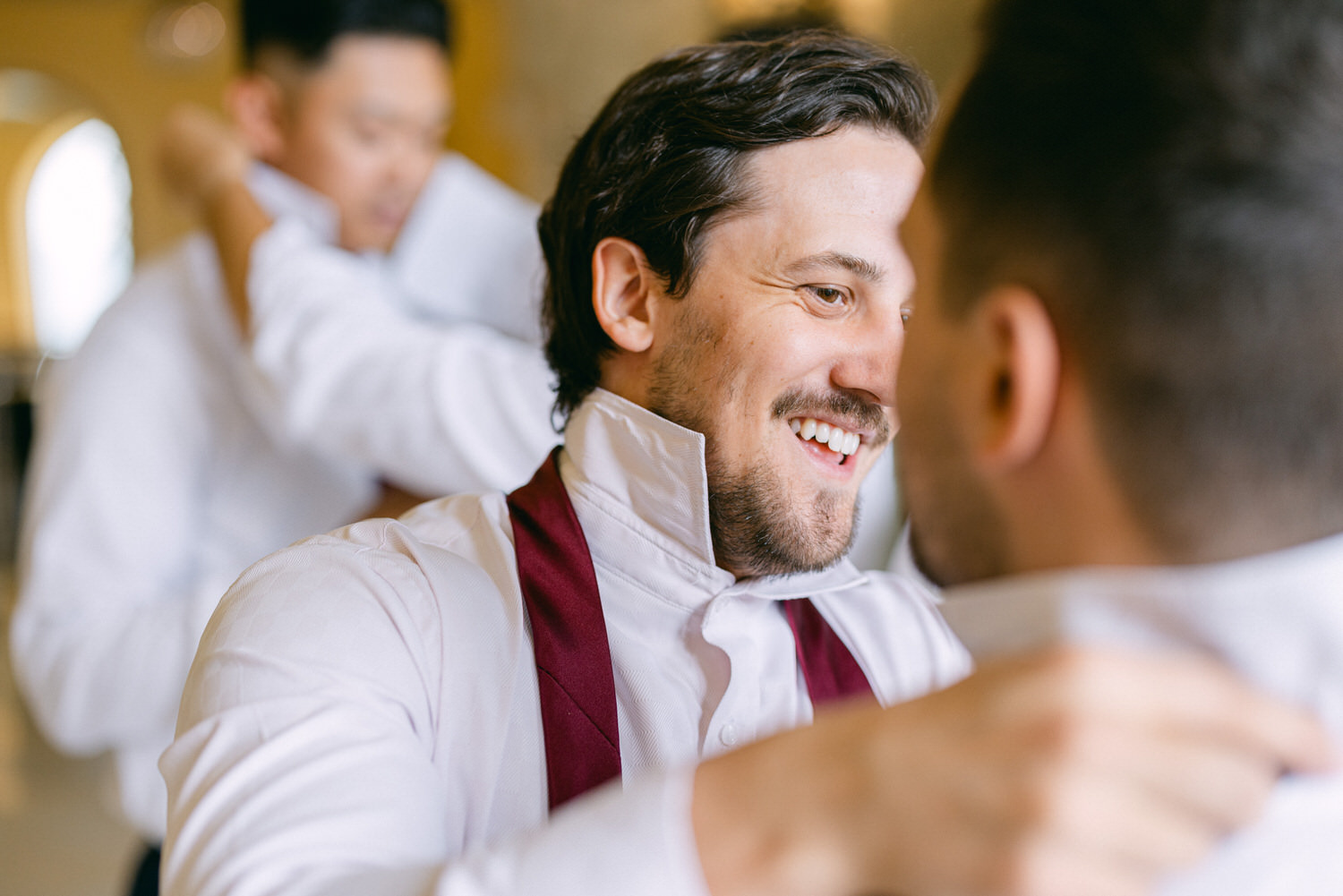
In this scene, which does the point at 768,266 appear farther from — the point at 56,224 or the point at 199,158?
the point at 56,224

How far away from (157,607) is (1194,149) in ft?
5.62

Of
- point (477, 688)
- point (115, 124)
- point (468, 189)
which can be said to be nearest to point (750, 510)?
point (477, 688)

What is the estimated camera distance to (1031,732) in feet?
1.56

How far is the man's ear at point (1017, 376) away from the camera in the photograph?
1.86 ft

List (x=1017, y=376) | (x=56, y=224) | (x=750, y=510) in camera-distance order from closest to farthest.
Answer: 1. (x=1017, y=376)
2. (x=750, y=510)
3. (x=56, y=224)

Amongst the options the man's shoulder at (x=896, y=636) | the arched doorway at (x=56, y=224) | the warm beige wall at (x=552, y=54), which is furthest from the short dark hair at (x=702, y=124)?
the arched doorway at (x=56, y=224)

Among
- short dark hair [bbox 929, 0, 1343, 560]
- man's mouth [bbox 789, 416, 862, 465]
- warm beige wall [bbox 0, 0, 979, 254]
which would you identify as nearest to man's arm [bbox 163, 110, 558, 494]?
man's mouth [bbox 789, 416, 862, 465]

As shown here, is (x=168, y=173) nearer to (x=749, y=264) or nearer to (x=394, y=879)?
(x=749, y=264)

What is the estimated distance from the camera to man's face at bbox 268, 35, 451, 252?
6.93 feet

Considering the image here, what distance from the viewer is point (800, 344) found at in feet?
3.44

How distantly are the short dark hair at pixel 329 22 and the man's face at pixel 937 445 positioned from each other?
1713 millimetres

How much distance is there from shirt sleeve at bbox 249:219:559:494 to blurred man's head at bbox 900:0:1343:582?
102 cm

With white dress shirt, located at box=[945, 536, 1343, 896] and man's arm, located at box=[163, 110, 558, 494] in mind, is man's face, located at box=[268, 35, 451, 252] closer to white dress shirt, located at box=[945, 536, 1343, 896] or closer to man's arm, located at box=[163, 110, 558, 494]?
man's arm, located at box=[163, 110, 558, 494]

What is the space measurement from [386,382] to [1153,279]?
1.27m
